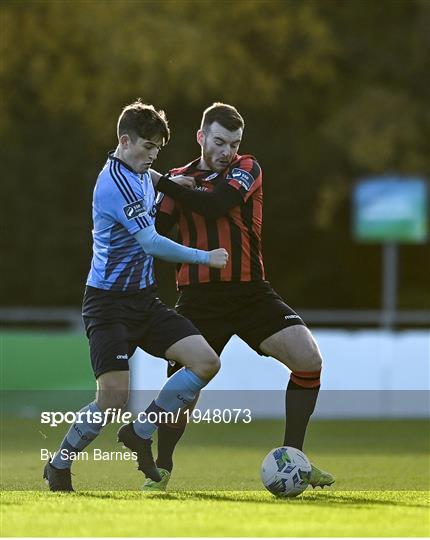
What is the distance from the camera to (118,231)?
24.0ft

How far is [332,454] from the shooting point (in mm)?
11273

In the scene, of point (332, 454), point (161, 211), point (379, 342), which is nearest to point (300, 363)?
point (161, 211)

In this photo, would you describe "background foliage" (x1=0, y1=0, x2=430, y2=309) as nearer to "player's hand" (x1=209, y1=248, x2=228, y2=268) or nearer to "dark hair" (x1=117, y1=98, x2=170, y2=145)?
"dark hair" (x1=117, y1=98, x2=170, y2=145)

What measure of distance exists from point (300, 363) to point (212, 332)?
1.80 feet

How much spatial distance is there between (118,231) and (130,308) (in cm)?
40

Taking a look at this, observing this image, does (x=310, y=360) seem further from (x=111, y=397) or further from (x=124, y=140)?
(x=124, y=140)

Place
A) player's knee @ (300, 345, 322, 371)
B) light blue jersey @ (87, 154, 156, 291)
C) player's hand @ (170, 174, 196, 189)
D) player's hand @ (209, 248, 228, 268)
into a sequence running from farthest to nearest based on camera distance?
1. player's hand @ (170, 174, 196, 189)
2. player's knee @ (300, 345, 322, 371)
3. light blue jersey @ (87, 154, 156, 291)
4. player's hand @ (209, 248, 228, 268)

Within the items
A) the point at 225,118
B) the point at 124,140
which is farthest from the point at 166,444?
the point at 225,118

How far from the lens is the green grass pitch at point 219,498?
5.94 m

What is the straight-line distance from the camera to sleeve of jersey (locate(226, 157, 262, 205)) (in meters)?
7.70

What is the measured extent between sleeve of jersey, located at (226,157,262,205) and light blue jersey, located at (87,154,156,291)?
1.86ft

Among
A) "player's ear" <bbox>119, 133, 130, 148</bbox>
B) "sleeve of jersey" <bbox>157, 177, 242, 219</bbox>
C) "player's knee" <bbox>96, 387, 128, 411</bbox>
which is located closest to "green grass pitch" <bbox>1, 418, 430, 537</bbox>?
"player's knee" <bbox>96, 387, 128, 411</bbox>

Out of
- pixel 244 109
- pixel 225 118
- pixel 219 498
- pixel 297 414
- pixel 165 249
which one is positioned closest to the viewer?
pixel 219 498

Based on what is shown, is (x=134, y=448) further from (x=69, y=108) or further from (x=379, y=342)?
(x=69, y=108)
